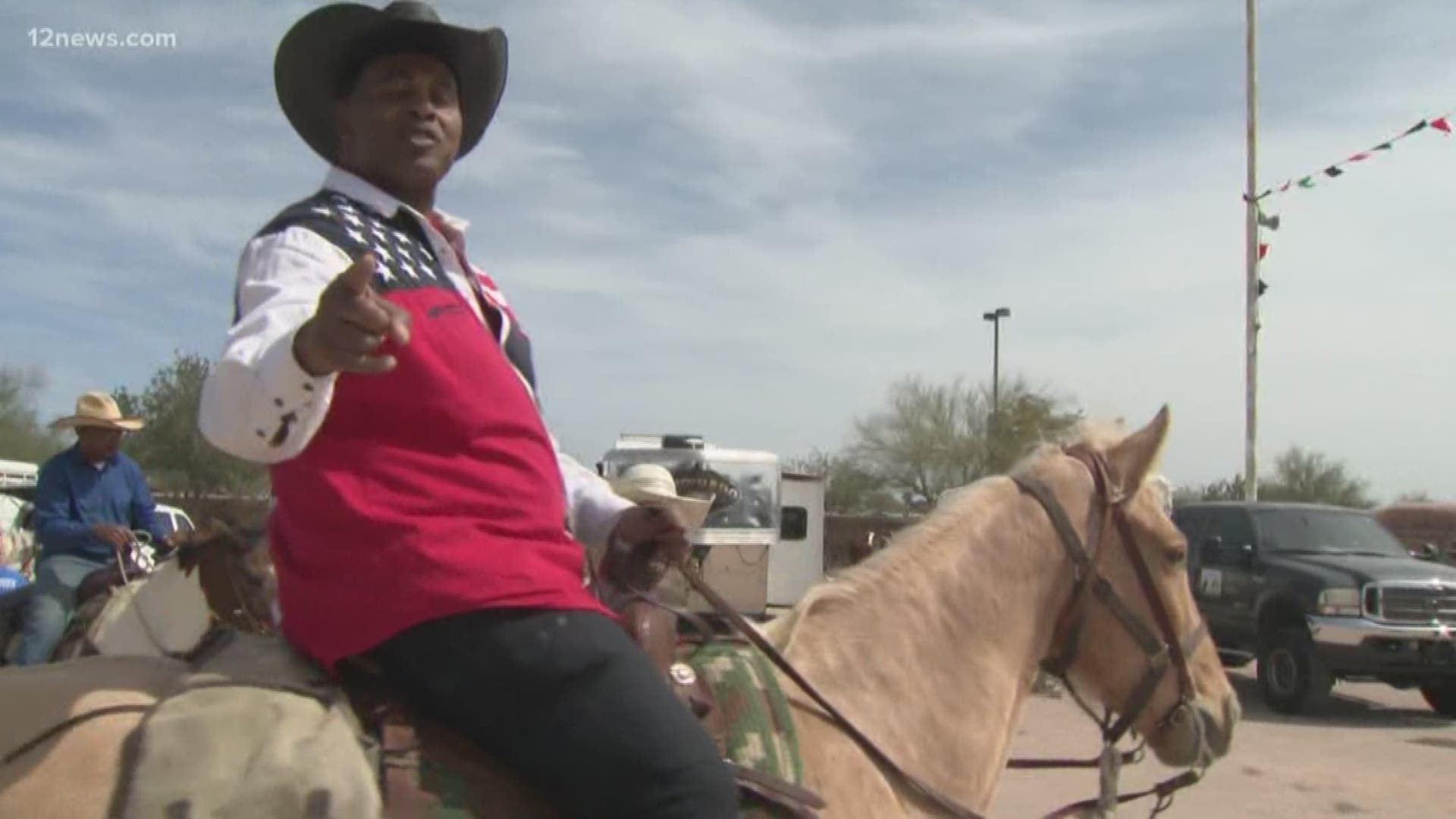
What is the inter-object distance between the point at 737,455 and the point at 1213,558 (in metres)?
8.41

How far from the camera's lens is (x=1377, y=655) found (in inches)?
459

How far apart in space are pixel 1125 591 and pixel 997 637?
17.9 inches

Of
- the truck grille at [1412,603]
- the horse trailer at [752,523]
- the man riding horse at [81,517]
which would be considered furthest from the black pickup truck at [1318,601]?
the man riding horse at [81,517]

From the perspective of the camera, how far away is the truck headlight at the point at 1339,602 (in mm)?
11984

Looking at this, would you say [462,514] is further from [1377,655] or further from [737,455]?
[737,455]

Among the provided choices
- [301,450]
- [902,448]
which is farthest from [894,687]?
[902,448]

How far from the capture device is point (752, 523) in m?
19.8

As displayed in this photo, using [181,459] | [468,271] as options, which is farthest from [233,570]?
[181,459]

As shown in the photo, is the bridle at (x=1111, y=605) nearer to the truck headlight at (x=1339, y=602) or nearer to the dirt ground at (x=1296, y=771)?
the dirt ground at (x=1296, y=771)

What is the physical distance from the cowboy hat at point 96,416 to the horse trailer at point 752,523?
33.0 feet

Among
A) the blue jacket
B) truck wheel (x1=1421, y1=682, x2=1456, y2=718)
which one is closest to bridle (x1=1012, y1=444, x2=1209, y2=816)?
the blue jacket

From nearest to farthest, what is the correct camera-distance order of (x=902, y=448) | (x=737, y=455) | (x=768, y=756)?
1. (x=768, y=756)
2. (x=737, y=455)
3. (x=902, y=448)

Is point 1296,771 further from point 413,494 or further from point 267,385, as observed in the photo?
point 267,385

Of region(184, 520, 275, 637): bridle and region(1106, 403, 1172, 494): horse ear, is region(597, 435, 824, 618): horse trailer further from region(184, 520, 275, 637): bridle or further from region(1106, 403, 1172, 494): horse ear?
region(1106, 403, 1172, 494): horse ear
